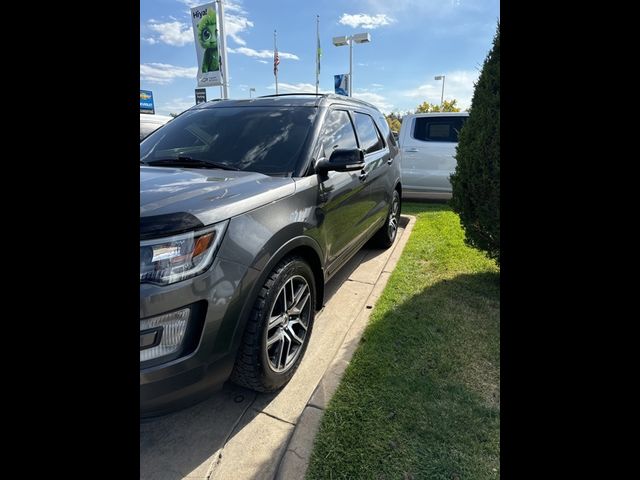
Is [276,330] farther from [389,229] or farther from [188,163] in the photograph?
[389,229]

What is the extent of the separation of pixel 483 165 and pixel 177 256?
258cm

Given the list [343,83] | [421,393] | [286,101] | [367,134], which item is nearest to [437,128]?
[367,134]

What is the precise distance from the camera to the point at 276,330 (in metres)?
2.19

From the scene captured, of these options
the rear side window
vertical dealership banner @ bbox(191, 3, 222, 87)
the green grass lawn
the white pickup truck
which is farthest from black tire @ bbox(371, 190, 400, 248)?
vertical dealership banner @ bbox(191, 3, 222, 87)

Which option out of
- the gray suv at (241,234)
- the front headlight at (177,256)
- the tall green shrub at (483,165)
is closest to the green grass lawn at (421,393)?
the gray suv at (241,234)

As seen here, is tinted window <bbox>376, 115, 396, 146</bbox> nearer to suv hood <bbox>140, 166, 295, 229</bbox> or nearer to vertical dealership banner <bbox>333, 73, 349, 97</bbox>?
suv hood <bbox>140, 166, 295, 229</bbox>

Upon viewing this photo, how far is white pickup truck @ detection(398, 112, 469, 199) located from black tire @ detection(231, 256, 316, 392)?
19.1ft

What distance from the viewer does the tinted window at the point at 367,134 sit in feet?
12.7

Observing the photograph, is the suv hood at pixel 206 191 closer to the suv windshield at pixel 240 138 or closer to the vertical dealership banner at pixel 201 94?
the suv windshield at pixel 240 138

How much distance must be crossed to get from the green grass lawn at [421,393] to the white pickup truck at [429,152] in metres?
4.23
